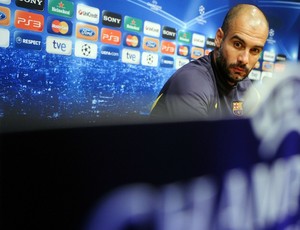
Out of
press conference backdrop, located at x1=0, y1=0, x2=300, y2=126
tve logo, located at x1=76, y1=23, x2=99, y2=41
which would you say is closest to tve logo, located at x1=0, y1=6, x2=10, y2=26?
press conference backdrop, located at x1=0, y1=0, x2=300, y2=126

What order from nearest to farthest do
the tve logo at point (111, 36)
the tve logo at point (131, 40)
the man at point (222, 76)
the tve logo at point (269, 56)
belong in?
the man at point (222, 76), the tve logo at point (111, 36), the tve logo at point (131, 40), the tve logo at point (269, 56)

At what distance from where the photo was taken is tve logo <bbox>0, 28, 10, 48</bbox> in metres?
1.74

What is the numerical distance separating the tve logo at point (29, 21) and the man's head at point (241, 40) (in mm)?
893

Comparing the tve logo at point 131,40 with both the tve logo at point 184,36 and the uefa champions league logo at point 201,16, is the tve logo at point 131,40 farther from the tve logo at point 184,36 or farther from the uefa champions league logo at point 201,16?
the uefa champions league logo at point 201,16

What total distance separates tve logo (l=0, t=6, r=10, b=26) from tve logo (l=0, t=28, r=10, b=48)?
3 cm

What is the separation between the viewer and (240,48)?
1.62m

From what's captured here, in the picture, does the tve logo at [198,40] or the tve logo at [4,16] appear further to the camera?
the tve logo at [198,40]

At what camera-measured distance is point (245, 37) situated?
156cm

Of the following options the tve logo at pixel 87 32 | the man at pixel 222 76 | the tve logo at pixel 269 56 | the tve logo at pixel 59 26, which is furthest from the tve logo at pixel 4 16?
the tve logo at pixel 269 56

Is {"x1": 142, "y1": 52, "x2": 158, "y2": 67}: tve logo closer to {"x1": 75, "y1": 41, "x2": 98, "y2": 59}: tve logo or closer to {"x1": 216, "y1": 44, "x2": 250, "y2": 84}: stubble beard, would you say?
{"x1": 75, "y1": 41, "x2": 98, "y2": 59}: tve logo

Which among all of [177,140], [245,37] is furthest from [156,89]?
[177,140]

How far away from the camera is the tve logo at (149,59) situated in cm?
233

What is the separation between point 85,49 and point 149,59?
1.56 ft

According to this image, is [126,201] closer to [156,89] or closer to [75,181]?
[75,181]
